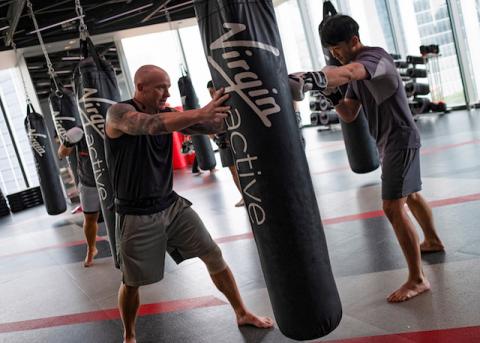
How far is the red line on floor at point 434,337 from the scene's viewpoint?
212 centimetres

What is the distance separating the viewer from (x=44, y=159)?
22.3 ft

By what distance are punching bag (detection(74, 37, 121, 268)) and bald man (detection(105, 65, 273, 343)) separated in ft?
2.71

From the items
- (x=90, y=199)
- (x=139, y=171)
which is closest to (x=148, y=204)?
(x=139, y=171)

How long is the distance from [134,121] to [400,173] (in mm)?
1476

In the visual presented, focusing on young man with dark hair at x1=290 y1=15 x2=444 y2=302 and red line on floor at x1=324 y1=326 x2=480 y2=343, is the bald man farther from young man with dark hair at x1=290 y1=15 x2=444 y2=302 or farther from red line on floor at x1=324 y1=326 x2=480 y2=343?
young man with dark hair at x1=290 y1=15 x2=444 y2=302

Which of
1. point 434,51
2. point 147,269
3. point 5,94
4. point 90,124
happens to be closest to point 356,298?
point 147,269

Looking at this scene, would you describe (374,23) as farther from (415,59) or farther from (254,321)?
(254,321)

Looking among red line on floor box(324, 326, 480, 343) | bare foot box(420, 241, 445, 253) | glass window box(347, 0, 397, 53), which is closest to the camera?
red line on floor box(324, 326, 480, 343)

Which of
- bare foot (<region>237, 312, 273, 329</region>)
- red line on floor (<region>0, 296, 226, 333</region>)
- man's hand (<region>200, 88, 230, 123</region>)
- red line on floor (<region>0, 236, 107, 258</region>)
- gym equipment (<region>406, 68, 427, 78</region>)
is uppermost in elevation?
man's hand (<region>200, 88, 230, 123</region>)

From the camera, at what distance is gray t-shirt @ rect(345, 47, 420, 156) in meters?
2.58

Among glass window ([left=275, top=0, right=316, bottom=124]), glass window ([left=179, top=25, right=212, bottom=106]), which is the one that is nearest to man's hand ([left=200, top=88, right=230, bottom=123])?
glass window ([left=179, top=25, right=212, bottom=106])

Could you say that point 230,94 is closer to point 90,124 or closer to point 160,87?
point 160,87

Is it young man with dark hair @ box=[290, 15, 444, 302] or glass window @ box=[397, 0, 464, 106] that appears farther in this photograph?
glass window @ box=[397, 0, 464, 106]

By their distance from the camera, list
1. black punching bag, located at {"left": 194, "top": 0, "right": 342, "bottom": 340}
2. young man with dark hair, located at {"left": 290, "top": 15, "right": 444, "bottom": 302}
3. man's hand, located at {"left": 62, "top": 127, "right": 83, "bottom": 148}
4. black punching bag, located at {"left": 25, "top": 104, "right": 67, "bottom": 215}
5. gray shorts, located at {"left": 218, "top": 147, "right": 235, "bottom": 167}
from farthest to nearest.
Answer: black punching bag, located at {"left": 25, "top": 104, "right": 67, "bottom": 215} → gray shorts, located at {"left": 218, "top": 147, "right": 235, "bottom": 167} → man's hand, located at {"left": 62, "top": 127, "right": 83, "bottom": 148} → young man with dark hair, located at {"left": 290, "top": 15, "right": 444, "bottom": 302} → black punching bag, located at {"left": 194, "top": 0, "right": 342, "bottom": 340}
